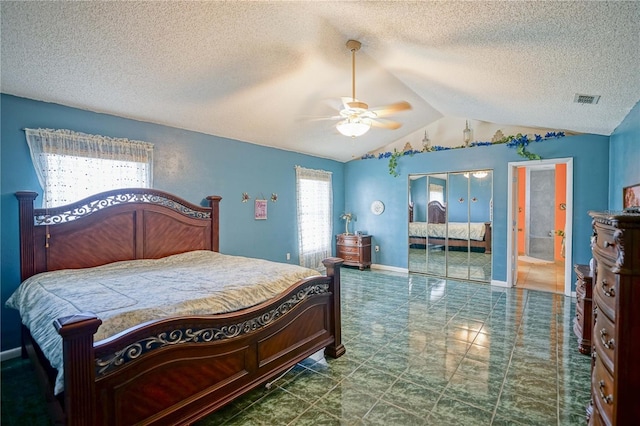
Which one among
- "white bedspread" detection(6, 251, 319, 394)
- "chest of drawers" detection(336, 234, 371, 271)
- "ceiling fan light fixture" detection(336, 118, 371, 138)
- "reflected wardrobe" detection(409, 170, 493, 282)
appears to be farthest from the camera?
"chest of drawers" detection(336, 234, 371, 271)

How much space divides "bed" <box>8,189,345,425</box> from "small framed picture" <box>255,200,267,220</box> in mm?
1316

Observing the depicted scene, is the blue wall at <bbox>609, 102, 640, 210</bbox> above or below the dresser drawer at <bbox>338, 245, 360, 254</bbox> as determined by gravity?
above

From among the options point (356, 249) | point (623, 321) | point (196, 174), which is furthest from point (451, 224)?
point (623, 321)

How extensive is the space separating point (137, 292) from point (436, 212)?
5.32 meters

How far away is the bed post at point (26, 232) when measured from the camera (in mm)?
2904

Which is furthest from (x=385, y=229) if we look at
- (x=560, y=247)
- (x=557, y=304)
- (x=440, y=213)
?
(x=560, y=247)

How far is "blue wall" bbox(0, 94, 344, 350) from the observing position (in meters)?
2.99

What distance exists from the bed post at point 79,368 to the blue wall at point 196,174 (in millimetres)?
2400

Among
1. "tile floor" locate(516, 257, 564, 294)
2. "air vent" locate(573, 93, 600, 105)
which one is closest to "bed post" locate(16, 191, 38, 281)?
"air vent" locate(573, 93, 600, 105)

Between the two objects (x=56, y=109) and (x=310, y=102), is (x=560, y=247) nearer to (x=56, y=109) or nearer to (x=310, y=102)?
(x=310, y=102)

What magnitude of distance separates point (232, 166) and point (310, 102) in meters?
1.61

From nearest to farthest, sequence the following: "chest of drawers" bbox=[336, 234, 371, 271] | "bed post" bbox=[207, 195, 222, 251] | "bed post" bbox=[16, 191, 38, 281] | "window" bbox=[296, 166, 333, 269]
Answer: "bed post" bbox=[16, 191, 38, 281]
"bed post" bbox=[207, 195, 222, 251]
"window" bbox=[296, 166, 333, 269]
"chest of drawers" bbox=[336, 234, 371, 271]

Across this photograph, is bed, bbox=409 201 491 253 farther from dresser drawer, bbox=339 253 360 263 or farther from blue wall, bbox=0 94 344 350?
blue wall, bbox=0 94 344 350

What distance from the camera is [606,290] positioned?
57.1 inches
